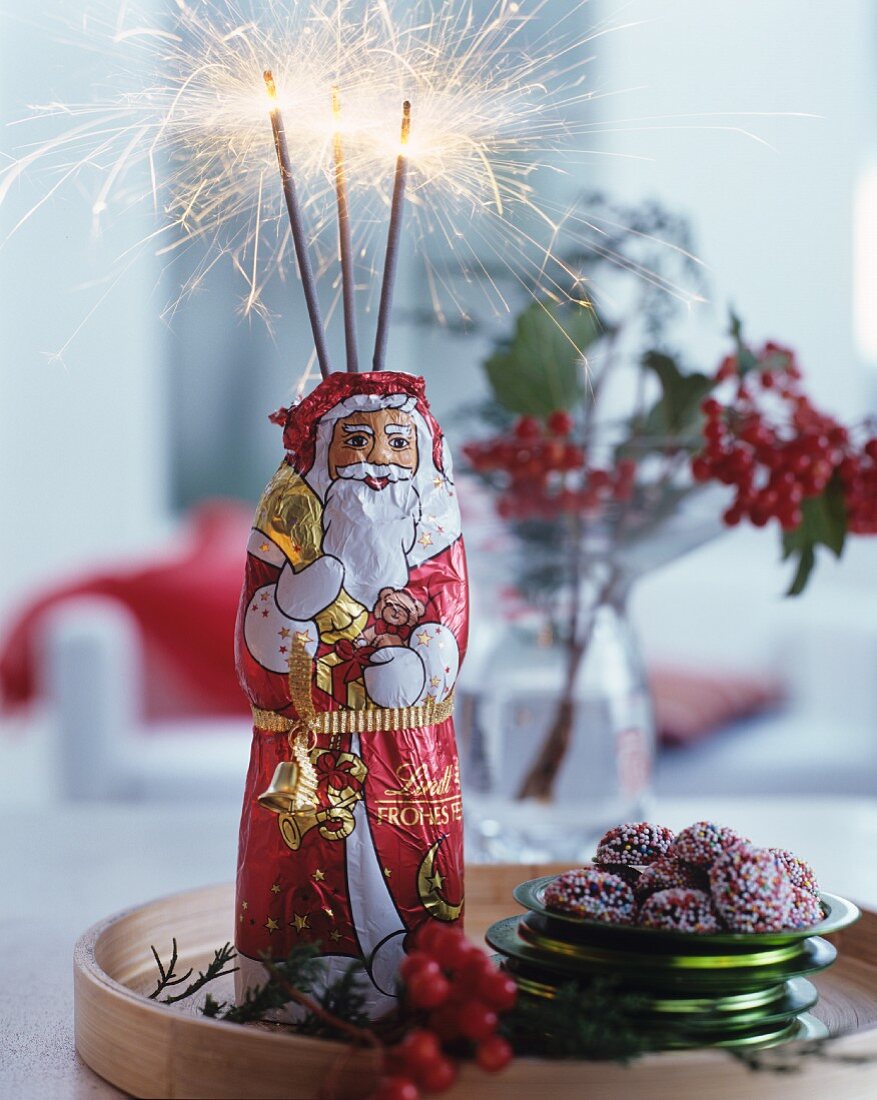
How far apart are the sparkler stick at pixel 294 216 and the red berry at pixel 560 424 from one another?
42 cm

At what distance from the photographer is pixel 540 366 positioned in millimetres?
1094

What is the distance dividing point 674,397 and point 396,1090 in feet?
2.37

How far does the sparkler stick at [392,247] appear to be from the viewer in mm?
630

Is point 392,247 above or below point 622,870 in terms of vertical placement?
above

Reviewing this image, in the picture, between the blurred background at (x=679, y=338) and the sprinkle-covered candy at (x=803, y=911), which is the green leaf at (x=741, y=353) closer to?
the sprinkle-covered candy at (x=803, y=911)

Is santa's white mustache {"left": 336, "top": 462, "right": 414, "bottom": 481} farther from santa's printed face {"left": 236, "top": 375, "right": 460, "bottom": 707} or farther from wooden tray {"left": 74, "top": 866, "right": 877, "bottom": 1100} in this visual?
wooden tray {"left": 74, "top": 866, "right": 877, "bottom": 1100}

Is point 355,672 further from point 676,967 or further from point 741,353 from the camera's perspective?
point 741,353

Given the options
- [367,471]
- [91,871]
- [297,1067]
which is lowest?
[91,871]

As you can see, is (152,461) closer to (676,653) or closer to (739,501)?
(676,653)

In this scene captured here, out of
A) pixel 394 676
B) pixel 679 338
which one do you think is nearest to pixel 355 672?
pixel 394 676

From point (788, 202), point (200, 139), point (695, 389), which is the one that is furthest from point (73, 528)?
point (200, 139)

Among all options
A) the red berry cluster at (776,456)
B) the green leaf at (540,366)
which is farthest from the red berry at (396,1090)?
the green leaf at (540,366)

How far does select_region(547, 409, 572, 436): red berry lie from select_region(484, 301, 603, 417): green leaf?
48 millimetres

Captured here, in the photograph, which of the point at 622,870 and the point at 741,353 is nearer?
the point at 622,870
